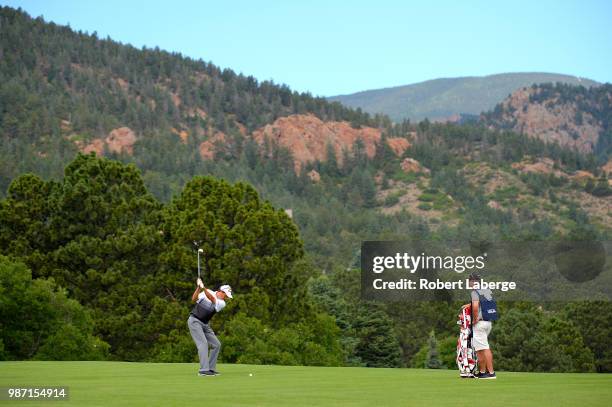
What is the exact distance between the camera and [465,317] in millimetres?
23781

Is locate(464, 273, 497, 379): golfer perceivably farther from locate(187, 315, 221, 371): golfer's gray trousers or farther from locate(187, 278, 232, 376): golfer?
locate(187, 315, 221, 371): golfer's gray trousers

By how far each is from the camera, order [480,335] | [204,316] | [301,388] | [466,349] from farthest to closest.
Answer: [204,316] < [466,349] < [480,335] < [301,388]

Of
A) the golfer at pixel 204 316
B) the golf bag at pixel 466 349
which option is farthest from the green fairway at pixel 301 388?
the golfer at pixel 204 316

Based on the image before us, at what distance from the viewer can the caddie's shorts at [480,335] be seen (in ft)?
75.5

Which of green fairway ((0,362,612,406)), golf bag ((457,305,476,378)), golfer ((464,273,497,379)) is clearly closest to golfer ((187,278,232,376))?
green fairway ((0,362,612,406))

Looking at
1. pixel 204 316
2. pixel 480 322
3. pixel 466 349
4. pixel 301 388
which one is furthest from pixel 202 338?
pixel 480 322

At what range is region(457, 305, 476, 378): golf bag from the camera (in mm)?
23609

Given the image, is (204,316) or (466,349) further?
(204,316)

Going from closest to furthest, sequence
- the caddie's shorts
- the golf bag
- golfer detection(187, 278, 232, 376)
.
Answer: the caddie's shorts → the golf bag → golfer detection(187, 278, 232, 376)

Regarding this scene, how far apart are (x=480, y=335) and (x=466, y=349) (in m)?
0.65

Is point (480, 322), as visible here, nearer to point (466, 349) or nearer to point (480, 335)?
point (480, 335)

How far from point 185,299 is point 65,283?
692cm

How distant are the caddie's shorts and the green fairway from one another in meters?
0.73

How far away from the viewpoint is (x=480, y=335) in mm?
23062
